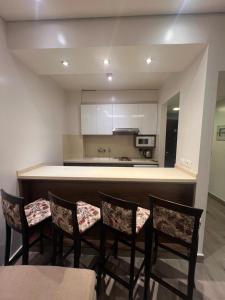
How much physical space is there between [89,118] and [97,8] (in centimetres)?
239

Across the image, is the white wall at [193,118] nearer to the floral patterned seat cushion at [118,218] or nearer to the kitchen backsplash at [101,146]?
the floral patterned seat cushion at [118,218]

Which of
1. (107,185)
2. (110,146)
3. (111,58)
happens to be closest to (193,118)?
(111,58)

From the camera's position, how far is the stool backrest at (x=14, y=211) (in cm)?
133

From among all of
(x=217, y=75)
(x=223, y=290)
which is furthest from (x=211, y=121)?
(x=223, y=290)

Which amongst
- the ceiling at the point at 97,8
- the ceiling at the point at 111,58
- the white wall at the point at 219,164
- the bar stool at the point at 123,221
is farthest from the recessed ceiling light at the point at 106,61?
the white wall at the point at 219,164

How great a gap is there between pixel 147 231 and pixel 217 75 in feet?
5.58

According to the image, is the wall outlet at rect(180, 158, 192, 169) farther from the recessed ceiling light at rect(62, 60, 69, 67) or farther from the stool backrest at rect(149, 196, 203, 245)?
the recessed ceiling light at rect(62, 60, 69, 67)

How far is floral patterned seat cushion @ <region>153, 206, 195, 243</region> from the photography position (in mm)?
1182

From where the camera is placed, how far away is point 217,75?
1650 millimetres

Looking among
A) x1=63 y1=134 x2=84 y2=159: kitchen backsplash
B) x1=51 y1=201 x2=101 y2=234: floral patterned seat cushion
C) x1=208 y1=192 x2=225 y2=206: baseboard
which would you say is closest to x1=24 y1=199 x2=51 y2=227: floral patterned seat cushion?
x1=51 y1=201 x2=101 y2=234: floral patterned seat cushion

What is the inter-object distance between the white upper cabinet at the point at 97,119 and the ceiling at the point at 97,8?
2.17m

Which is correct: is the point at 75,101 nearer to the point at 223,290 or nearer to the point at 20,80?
the point at 20,80

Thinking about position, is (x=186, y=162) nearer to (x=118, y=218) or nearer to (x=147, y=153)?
(x=118, y=218)

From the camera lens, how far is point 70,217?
A: 1.30 metres
